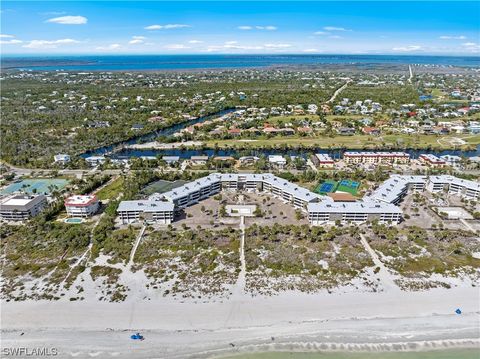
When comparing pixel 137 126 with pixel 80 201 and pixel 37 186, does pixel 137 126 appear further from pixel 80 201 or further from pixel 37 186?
pixel 80 201

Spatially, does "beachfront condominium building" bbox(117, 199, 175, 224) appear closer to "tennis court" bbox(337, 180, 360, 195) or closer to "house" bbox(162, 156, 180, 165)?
"house" bbox(162, 156, 180, 165)

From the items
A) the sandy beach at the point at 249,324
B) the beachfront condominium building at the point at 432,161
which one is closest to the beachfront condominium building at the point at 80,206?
the sandy beach at the point at 249,324

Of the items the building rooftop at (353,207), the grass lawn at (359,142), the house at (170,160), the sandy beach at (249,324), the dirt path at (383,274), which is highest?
the grass lawn at (359,142)

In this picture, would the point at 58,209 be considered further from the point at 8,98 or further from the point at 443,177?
the point at 8,98

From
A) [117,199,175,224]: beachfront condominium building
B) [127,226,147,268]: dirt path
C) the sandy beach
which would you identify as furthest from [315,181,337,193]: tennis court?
[127,226,147,268]: dirt path

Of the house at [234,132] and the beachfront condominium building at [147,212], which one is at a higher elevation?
the house at [234,132]

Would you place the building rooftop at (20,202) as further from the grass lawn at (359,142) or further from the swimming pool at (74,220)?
the grass lawn at (359,142)

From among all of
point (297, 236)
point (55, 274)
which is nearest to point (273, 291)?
point (297, 236)
